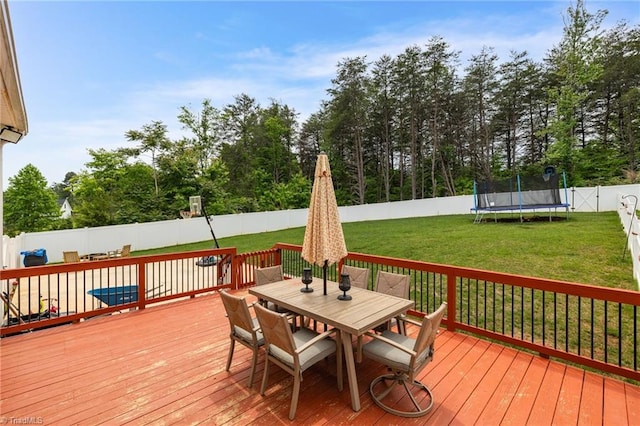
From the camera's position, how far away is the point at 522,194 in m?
11.7

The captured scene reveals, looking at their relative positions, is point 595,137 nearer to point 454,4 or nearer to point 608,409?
point 454,4

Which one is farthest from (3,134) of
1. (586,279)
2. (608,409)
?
(586,279)

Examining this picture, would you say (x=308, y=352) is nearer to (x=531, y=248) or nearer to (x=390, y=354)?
(x=390, y=354)

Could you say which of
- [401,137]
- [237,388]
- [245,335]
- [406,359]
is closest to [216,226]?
[245,335]

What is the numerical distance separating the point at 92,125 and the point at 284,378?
793 inches

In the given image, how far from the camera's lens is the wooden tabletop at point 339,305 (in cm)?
248

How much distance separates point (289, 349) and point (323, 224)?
4.11 feet

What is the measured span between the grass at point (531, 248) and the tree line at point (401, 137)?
10.4m

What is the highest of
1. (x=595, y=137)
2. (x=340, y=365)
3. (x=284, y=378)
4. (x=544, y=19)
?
(x=544, y=19)

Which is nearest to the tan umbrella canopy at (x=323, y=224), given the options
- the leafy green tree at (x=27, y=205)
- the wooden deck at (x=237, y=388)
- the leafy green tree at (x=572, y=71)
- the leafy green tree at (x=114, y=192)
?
the wooden deck at (x=237, y=388)

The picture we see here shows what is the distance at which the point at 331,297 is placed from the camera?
123 inches

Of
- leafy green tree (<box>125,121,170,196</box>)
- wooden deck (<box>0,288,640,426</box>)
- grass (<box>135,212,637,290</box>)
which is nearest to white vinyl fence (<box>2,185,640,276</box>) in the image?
grass (<box>135,212,637,290</box>)

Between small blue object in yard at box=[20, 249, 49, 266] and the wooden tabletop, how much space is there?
1110 centimetres

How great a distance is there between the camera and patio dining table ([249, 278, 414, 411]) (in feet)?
7.87
